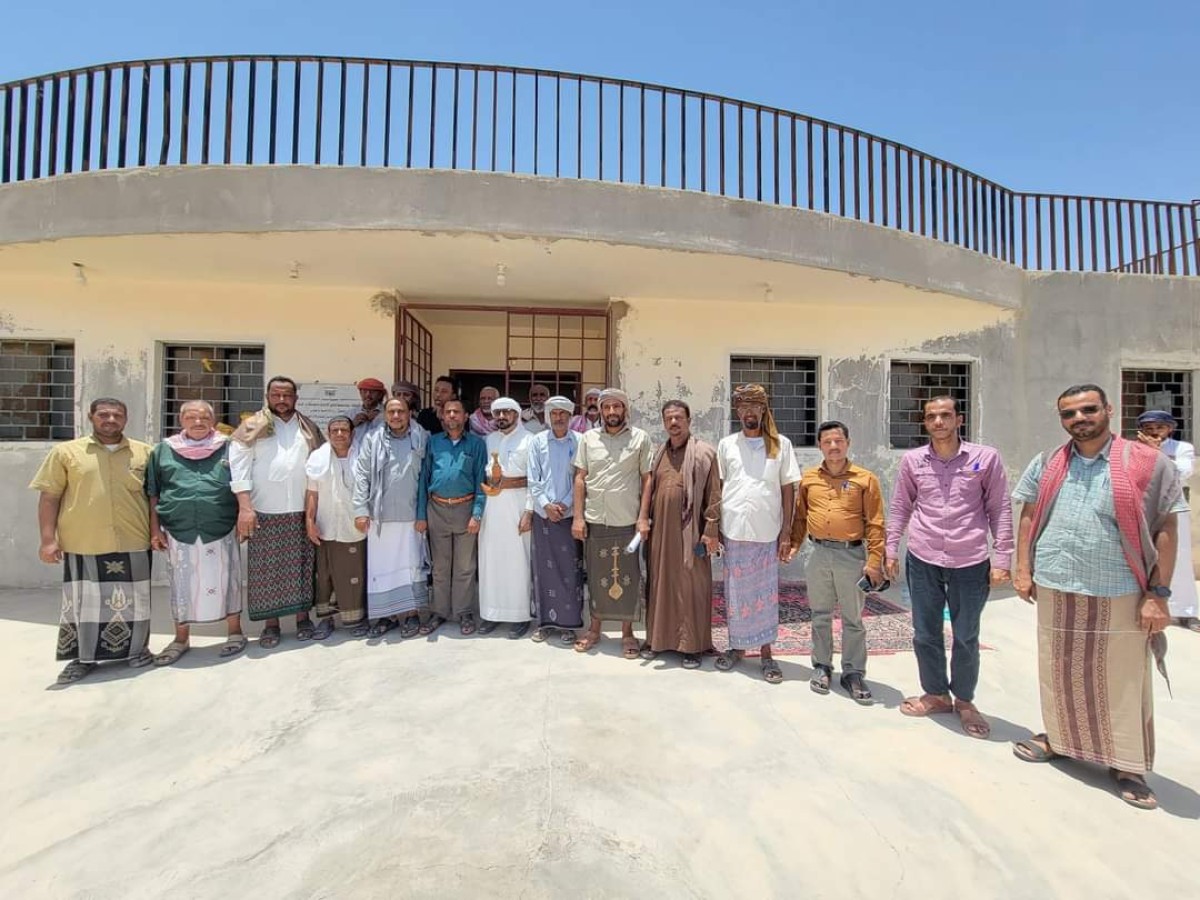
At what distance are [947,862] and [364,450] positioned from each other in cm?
368

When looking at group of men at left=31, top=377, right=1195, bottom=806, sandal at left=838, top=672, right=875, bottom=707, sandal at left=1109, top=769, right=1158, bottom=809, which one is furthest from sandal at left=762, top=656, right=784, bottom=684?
sandal at left=1109, top=769, right=1158, bottom=809

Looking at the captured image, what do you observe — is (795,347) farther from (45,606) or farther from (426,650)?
(45,606)

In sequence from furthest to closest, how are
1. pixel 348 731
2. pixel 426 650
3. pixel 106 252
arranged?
pixel 106 252 < pixel 426 650 < pixel 348 731

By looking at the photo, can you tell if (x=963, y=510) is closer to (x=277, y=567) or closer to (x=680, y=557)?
(x=680, y=557)

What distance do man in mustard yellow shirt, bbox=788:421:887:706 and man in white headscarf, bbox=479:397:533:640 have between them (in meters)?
1.86

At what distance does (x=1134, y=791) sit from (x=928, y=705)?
0.82 meters

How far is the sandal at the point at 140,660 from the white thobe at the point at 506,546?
6.54 feet

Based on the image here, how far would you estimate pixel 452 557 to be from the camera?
4.16 meters

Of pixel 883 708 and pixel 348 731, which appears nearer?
pixel 348 731

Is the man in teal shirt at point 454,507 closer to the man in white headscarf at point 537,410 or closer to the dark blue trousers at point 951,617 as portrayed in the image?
the man in white headscarf at point 537,410

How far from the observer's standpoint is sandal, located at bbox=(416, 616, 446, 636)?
4.11 m

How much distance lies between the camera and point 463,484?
404 cm

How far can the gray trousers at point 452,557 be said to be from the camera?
4.08 meters

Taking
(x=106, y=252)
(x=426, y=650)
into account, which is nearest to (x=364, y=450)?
(x=426, y=650)
